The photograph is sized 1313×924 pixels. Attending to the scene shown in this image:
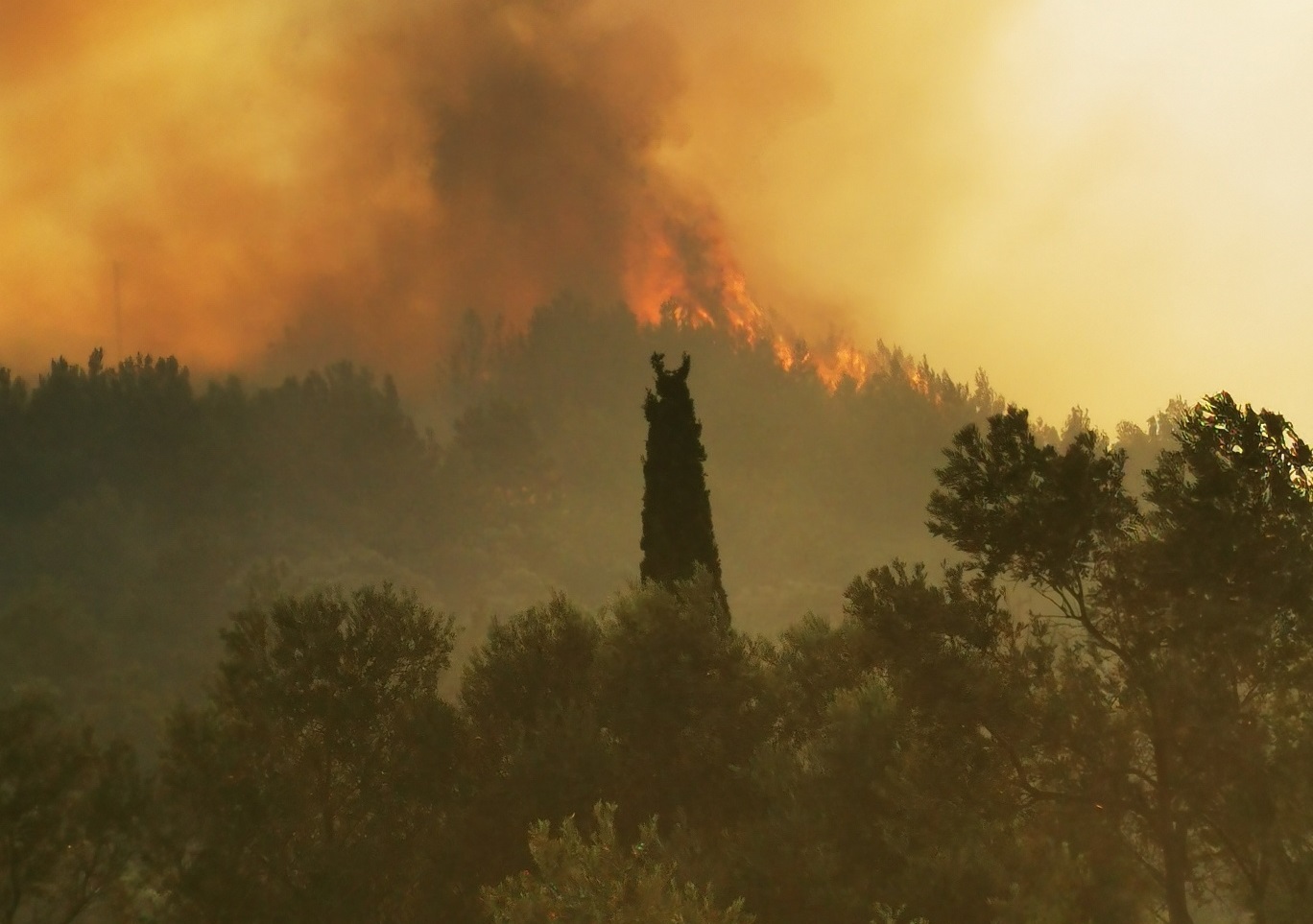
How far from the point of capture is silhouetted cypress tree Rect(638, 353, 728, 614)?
44719 mm

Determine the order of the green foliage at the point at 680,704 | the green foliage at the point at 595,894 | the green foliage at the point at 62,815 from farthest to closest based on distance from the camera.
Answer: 1. the green foliage at the point at 62,815
2. the green foliage at the point at 680,704
3. the green foliage at the point at 595,894

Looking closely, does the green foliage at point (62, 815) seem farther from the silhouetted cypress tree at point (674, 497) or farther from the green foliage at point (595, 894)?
the green foliage at point (595, 894)

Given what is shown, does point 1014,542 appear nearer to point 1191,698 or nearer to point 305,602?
point 1191,698

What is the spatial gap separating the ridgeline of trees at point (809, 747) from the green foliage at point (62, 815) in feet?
0.43

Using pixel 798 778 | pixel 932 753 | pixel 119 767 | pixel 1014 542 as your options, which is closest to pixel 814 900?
pixel 798 778

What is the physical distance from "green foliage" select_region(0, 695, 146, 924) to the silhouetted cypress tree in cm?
2212

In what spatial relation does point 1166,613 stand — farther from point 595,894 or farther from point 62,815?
point 62,815

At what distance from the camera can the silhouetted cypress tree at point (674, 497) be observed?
147 ft

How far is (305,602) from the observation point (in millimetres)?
44844

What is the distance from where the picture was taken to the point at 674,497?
45594 mm

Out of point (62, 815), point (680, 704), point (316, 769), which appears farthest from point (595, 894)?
point (62, 815)

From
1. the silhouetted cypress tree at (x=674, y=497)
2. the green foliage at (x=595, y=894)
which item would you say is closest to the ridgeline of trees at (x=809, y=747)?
the green foliage at (x=595, y=894)

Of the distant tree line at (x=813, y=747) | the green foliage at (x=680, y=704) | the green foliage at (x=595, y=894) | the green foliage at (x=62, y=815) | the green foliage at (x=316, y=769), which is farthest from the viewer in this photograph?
the green foliage at (x=62, y=815)

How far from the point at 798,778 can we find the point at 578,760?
27.8 ft
